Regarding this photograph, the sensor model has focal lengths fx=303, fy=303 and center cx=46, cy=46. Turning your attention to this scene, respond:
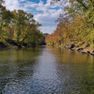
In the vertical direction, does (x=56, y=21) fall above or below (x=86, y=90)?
above

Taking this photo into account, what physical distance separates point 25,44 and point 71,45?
28229mm

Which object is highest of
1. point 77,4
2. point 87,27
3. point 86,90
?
point 77,4

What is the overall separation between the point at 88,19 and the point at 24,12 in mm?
101229

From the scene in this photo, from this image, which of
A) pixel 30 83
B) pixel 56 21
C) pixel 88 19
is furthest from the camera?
pixel 56 21

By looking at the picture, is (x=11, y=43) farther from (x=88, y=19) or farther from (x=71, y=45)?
(x=88, y=19)

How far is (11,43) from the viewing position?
137 metres

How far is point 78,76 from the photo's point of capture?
4322 cm

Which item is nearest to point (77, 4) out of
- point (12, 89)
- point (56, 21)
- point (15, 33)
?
point (12, 89)

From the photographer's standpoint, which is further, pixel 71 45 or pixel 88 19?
pixel 71 45

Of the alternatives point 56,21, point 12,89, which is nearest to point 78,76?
point 12,89

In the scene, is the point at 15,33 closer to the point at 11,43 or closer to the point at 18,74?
the point at 11,43

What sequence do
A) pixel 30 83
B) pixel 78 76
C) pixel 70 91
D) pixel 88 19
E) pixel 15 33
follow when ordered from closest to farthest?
1. pixel 70 91
2. pixel 30 83
3. pixel 78 76
4. pixel 88 19
5. pixel 15 33

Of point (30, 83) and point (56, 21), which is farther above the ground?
point (56, 21)

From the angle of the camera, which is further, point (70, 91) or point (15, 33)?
point (15, 33)
